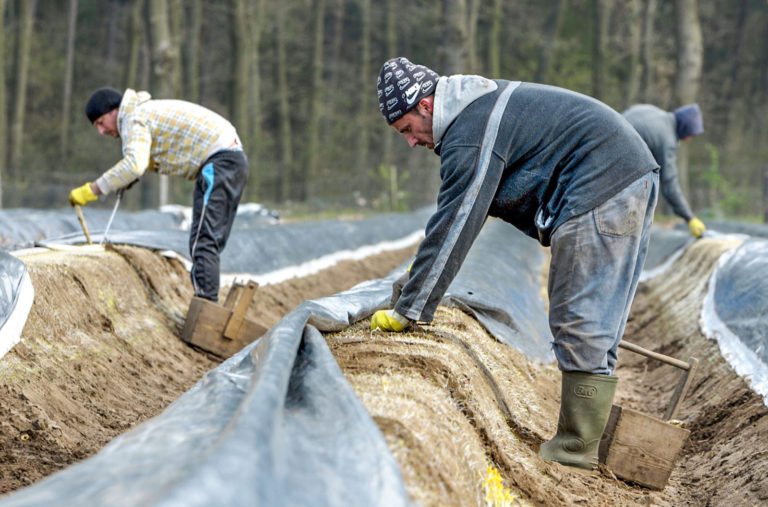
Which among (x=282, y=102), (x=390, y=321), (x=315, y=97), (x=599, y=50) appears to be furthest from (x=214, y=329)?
(x=282, y=102)

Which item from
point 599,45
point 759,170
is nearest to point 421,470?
point 599,45

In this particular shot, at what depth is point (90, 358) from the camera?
166 inches

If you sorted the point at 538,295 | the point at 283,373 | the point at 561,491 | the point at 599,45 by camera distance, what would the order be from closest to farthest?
1. the point at 283,373
2. the point at 561,491
3. the point at 538,295
4. the point at 599,45

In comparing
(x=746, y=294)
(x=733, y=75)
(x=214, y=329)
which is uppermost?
(x=746, y=294)

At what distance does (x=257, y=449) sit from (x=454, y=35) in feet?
52.0

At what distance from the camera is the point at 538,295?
6.43 m

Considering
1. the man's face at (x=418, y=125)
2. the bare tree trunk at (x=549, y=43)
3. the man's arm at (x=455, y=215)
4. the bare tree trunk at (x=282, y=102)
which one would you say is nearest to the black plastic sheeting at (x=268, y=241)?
the man's face at (x=418, y=125)

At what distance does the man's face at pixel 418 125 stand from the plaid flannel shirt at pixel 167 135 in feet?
7.72

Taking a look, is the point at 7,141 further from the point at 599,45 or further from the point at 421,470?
the point at 421,470

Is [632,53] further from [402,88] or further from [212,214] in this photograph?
[402,88]

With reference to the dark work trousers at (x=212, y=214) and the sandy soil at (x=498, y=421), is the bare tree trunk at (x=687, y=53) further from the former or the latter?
the dark work trousers at (x=212, y=214)

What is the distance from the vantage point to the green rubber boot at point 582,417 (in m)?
2.89

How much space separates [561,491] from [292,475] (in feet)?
4.48

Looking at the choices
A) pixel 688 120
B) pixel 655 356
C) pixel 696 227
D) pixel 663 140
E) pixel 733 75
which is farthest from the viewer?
pixel 733 75
